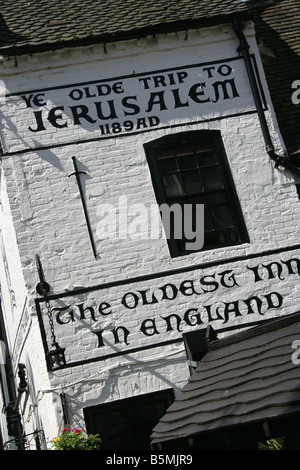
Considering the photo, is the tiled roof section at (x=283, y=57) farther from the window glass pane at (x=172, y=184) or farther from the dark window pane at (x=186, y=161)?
the window glass pane at (x=172, y=184)

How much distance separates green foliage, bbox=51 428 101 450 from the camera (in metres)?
7.43

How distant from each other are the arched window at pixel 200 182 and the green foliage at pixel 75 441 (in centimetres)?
266

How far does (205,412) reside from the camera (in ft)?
21.1

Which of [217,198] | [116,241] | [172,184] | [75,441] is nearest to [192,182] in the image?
[172,184]

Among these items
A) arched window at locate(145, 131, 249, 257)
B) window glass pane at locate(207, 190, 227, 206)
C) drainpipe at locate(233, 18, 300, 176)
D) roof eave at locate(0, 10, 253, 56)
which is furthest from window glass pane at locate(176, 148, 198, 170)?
roof eave at locate(0, 10, 253, 56)

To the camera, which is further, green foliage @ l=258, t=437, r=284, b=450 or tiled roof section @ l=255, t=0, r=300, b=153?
tiled roof section @ l=255, t=0, r=300, b=153

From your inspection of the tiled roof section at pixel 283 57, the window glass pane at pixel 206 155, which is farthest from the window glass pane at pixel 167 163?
the tiled roof section at pixel 283 57

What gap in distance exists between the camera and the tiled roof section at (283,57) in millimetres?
10172

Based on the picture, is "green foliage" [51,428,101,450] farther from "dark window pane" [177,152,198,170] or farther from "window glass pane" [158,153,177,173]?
"dark window pane" [177,152,198,170]

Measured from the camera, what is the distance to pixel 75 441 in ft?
24.6
